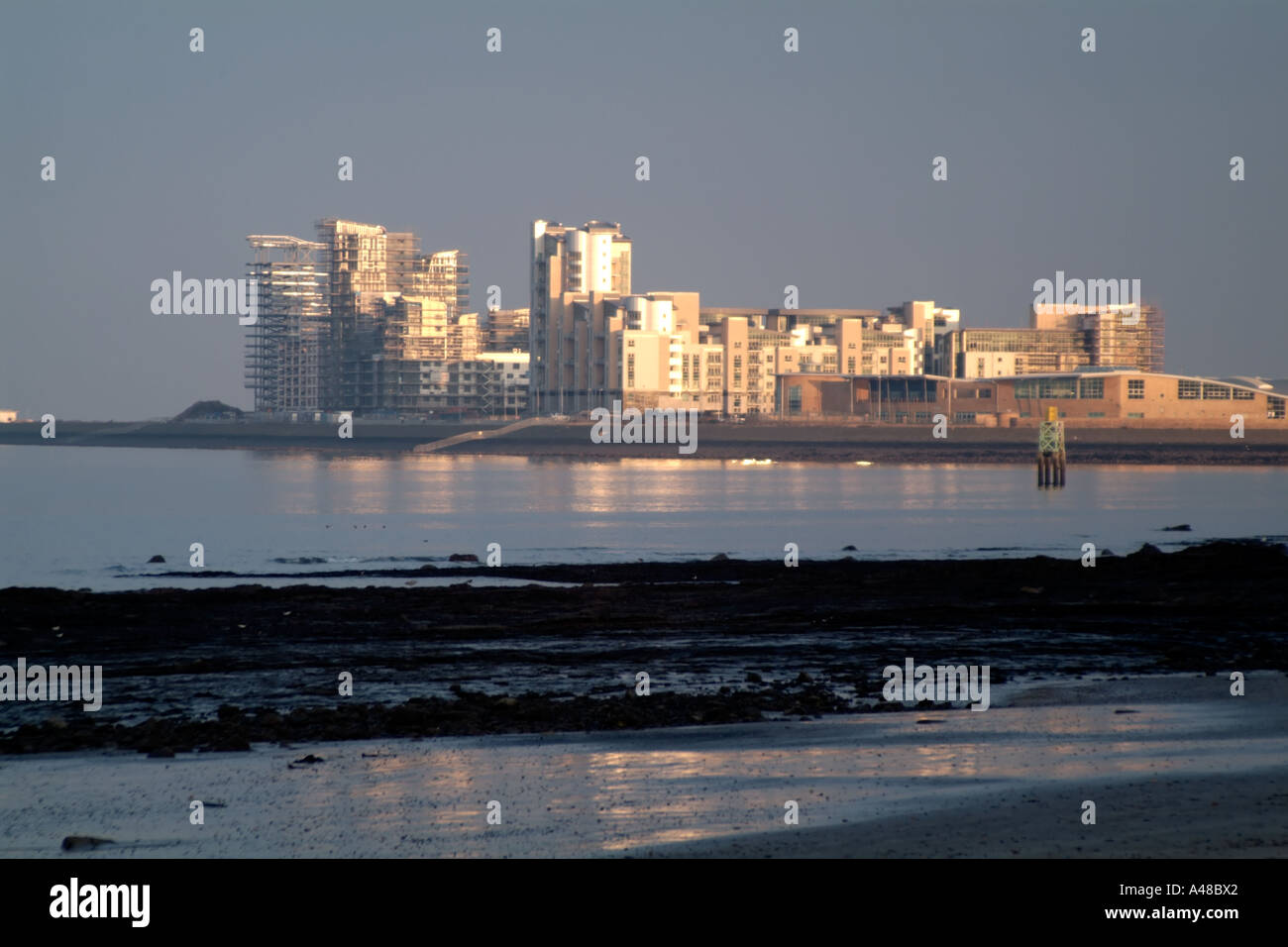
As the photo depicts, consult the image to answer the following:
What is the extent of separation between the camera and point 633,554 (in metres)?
38.3

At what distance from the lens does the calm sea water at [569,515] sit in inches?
1521

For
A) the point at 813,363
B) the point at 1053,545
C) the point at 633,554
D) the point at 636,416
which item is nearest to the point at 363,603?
the point at 633,554

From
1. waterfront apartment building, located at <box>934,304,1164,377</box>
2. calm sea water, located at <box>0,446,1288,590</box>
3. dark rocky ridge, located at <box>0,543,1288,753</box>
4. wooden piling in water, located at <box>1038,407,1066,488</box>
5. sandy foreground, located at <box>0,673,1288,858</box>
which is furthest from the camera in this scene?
waterfront apartment building, located at <box>934,304,1164,377</box>

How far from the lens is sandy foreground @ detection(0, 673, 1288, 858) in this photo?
9.19 meters

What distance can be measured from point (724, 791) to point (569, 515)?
4609 cm

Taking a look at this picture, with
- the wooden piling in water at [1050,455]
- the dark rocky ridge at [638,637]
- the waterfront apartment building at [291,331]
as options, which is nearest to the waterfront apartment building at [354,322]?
the waterfront apartment building at [291,331]

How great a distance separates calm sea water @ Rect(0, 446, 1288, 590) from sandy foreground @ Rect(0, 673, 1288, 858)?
734 inches

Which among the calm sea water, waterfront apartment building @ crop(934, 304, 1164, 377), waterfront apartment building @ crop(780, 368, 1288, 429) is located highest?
waterfront apartment building @ crop(934, 304, 1164, 377)

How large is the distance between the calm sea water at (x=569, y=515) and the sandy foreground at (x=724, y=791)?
1865 cm

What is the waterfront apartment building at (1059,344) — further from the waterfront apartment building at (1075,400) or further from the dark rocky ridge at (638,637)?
the dark rocky ridge at (638,637)

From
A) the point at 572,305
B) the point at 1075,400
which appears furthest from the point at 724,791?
the point at 572,305

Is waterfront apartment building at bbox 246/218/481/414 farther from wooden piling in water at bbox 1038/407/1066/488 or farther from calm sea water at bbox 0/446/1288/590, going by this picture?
wooden piling in water at bbox 1038/407/1066/488

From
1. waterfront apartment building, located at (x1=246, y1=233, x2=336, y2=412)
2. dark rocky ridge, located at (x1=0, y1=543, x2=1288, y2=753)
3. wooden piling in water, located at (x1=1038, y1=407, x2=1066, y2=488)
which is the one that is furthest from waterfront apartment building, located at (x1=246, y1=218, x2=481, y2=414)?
dark rocky ridge, located at (x1=0, y1=543, x2=1288, y2=753)
